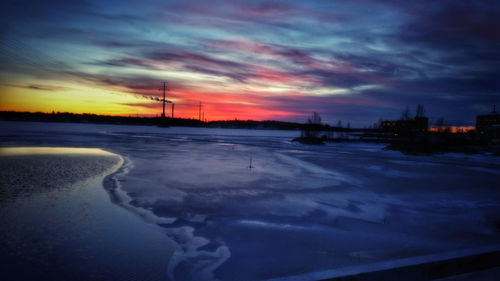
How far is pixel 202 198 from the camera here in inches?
316

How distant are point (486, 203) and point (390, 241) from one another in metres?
5.39

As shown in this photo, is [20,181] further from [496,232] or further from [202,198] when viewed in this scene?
[496,232]

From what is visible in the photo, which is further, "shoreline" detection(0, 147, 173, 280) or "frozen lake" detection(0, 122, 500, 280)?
"frozen lake" detection(0, 122, 500, 280)

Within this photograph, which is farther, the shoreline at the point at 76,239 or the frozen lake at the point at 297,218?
the frozen lake at the point at 297,218

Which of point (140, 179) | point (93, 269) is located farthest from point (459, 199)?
point (140, 179)

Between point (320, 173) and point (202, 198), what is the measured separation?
285 inches

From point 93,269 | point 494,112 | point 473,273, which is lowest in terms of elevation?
point 93,269

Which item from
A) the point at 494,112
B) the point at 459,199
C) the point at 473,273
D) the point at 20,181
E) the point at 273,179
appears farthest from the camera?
the point at 494,112

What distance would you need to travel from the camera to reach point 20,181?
9281 millimetres

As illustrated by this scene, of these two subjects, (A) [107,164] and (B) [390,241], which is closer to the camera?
(B) [390,241]

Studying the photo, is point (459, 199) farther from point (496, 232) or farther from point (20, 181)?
point (20, 181)

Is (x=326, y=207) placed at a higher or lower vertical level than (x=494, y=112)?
lower

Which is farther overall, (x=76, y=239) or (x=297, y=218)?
(x=297, y=218)

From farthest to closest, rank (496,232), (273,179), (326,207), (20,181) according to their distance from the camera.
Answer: (273,179) < (20,181) < (326,207) < (496,232)
